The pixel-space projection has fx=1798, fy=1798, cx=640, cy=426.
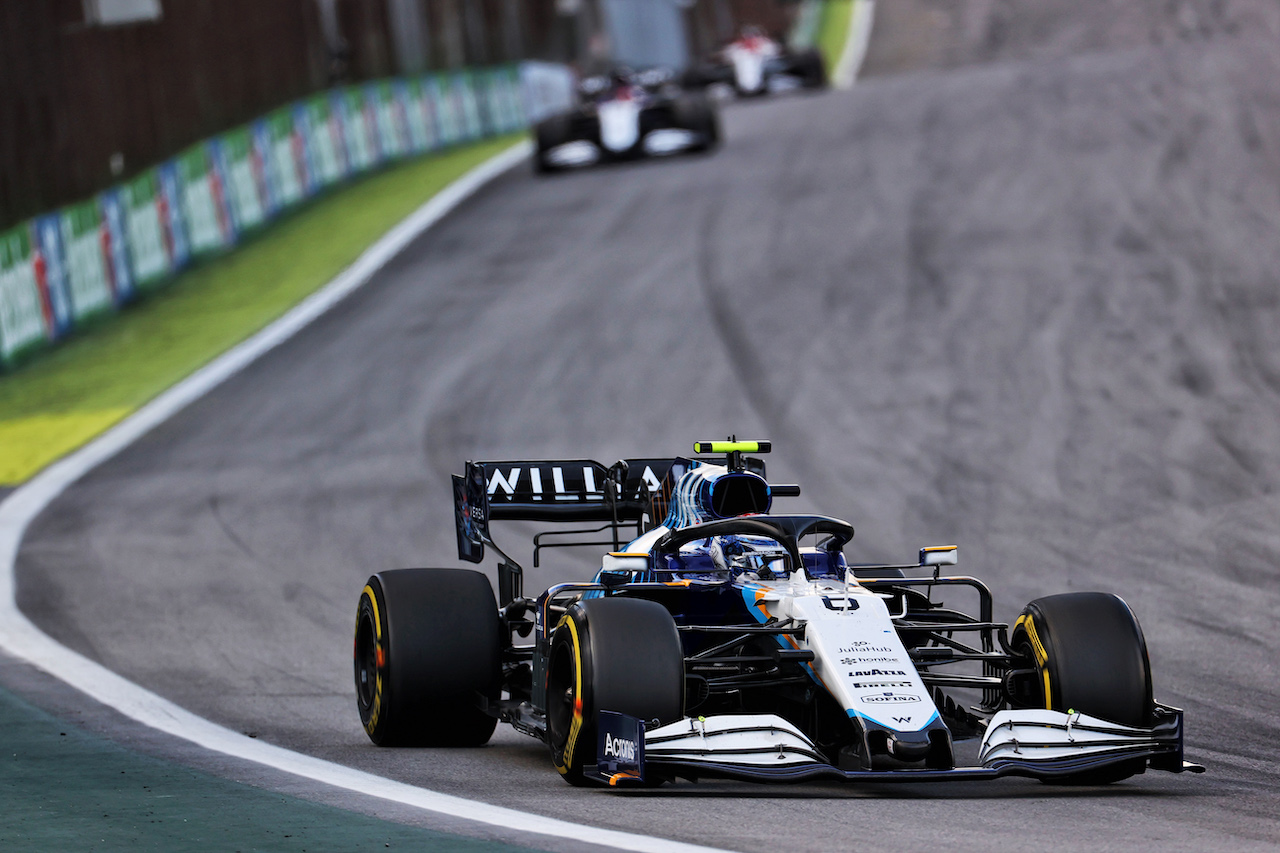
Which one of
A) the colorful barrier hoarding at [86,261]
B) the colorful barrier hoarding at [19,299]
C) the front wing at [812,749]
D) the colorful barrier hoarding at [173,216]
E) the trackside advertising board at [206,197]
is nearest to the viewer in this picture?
the front wing at [812,749]

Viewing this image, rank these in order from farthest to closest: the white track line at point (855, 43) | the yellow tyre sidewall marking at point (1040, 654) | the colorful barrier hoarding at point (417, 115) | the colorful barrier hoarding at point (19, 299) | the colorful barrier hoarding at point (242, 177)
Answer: the white track line at point (855, 43) < the colorful barrier hoarding at point (417, 115) < the colorful barrier hoarding at point (242, 177) < the colorful barrier hoarding at point (19, 299) < the yellow tyre sidewall marking at point (1040, 654)

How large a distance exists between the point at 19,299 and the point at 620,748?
17.5 metres

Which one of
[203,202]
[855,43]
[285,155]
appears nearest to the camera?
[203,202]

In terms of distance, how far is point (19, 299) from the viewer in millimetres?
22625

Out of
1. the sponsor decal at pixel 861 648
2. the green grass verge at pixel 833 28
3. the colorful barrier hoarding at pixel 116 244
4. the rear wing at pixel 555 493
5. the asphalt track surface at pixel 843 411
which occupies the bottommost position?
the asphalt track surface at pixel 843 411

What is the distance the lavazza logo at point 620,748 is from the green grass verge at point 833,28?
39124mm

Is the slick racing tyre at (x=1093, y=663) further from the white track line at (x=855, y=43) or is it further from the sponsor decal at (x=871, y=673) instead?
the white track line at (x=855, y=43)

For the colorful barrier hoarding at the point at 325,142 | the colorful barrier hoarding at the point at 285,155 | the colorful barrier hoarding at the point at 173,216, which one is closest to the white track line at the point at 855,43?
the colorful barrier hoarding at the point at 325,142

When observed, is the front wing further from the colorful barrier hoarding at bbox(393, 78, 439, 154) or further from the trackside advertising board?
the colorful barrier hoarding at bbox(393, 78, 439, 154)

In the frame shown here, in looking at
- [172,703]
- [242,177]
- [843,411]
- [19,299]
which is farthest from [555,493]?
[242,177]

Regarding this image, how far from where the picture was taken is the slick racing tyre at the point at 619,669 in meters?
7.30

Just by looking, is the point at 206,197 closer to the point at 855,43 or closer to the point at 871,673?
the point at 871,673

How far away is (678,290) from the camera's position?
22.4 meters

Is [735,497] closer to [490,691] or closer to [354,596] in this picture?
[490,691]
